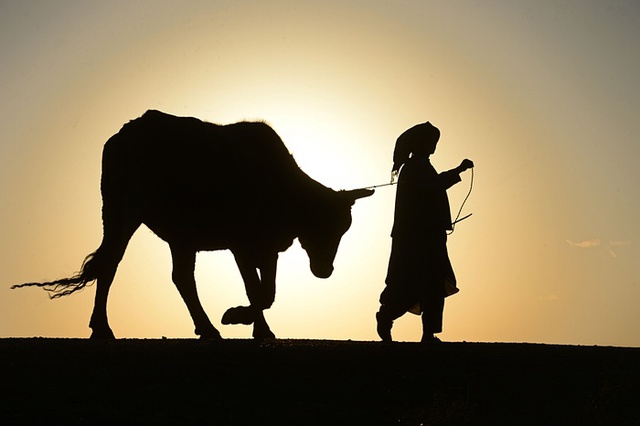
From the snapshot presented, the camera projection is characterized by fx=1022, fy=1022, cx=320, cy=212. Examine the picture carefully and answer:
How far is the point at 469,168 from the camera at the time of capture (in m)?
11.8

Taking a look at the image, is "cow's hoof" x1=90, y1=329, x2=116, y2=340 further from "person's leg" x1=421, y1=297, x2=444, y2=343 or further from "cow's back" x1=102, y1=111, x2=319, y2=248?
"person's leg" x1=421, y1=297, x2=444, y2=343

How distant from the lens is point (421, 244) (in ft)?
40.5

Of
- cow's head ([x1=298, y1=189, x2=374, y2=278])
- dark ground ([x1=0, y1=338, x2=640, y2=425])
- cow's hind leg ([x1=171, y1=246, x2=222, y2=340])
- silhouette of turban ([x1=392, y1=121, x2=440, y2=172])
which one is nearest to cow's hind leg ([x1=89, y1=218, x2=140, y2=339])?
cow's hind leg ([x1=171, y1=246, x2=222, y2=340])

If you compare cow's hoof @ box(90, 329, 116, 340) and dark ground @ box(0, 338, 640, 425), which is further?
cow's hoof @ box(90, 329, 116, 340)

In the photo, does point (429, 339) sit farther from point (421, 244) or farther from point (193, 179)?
point (193, 179)

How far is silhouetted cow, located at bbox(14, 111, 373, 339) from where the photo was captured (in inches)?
519

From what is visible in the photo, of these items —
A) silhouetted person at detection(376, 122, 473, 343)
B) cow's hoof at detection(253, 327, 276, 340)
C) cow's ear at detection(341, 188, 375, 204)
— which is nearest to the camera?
silhouetted person at detection(376, 122, 473, 343)

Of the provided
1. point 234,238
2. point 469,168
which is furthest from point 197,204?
point 469,168

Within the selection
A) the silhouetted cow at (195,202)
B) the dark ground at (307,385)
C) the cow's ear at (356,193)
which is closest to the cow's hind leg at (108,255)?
the silhouetted cow at (195,202)

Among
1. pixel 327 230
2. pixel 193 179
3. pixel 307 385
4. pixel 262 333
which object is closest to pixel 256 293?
pixel 262 333

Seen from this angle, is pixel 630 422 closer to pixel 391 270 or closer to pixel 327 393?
pixel 327 393

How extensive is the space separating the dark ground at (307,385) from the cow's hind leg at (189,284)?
123 inches

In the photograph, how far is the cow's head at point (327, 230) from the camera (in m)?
14.9

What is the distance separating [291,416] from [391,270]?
542 cm
